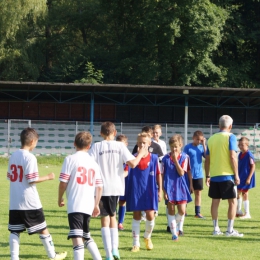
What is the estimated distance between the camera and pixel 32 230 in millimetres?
8031

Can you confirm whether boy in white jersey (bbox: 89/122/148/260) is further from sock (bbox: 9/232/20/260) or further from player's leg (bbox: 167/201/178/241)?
player's leg (bbox: 167/201/178/241)

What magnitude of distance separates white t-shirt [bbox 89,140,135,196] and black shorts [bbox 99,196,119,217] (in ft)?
0.26

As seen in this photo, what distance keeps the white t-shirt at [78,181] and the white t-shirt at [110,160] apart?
946 mm

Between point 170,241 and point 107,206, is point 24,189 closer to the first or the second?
point 107,206

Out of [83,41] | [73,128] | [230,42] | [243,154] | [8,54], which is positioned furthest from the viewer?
[83,41]

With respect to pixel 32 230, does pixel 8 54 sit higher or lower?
higher

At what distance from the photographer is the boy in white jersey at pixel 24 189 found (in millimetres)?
7844

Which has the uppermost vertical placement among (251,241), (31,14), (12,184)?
(31,14)

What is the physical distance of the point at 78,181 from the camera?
296 inches

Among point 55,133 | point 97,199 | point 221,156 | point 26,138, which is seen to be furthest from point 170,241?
point 55,133

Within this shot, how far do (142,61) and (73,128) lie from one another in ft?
42.7

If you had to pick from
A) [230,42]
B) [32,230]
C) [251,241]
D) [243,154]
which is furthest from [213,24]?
[32,230]

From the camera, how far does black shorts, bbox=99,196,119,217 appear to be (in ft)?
28.2

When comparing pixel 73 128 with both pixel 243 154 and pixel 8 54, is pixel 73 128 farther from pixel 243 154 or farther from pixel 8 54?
pixel 243 154
